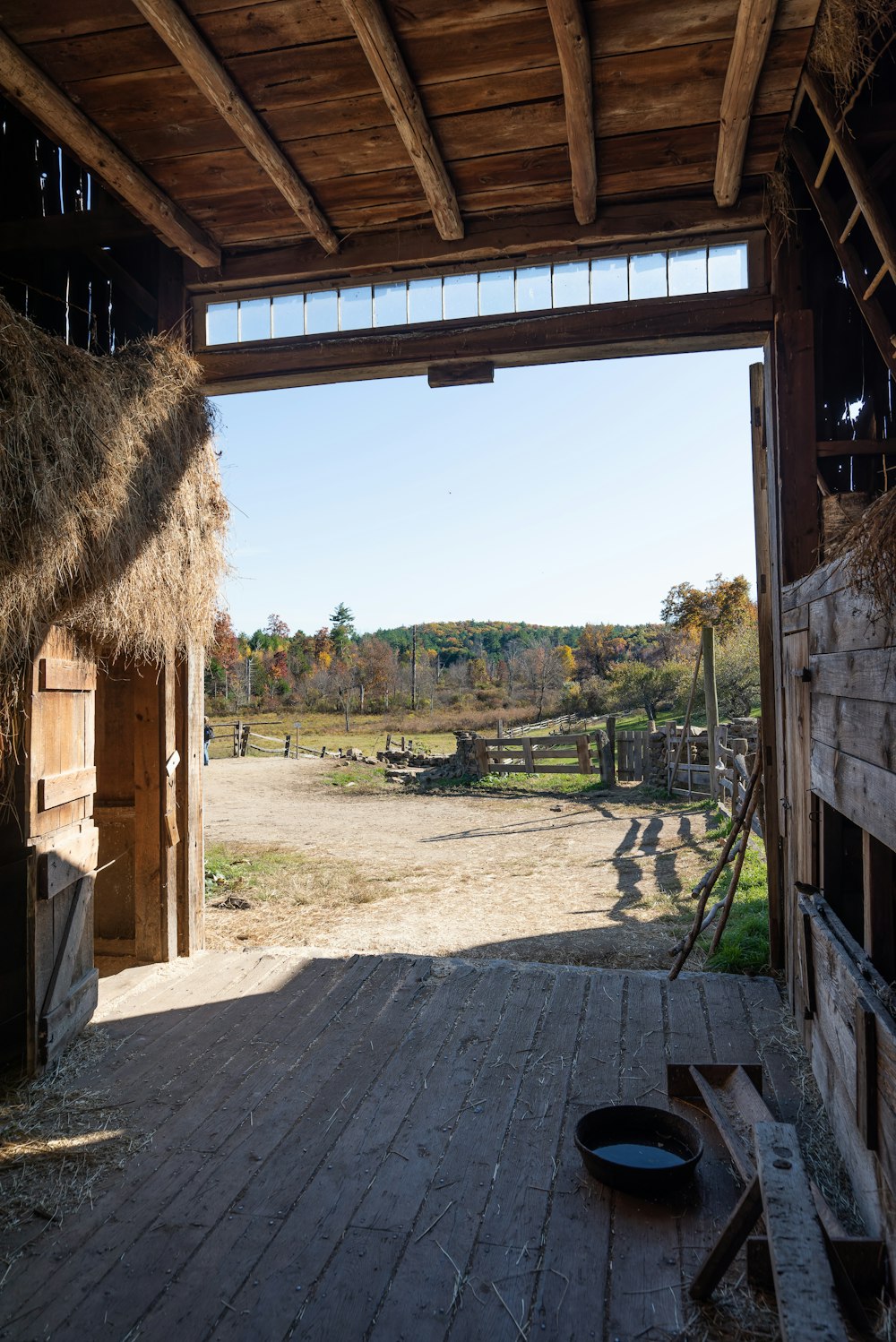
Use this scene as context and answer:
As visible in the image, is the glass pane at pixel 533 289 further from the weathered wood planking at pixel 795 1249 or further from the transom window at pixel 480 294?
the weathered wood planking at pixel 795 1249

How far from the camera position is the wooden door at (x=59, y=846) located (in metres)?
3.57

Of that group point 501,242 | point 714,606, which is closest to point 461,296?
point 501,242

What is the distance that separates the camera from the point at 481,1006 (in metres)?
4.25

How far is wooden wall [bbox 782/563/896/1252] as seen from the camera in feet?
7.06

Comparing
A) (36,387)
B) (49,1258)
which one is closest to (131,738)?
(36,387)

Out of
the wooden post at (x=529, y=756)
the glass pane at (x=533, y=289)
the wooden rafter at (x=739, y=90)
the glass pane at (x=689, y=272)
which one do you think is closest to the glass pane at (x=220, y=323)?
the glass pane at (x=533, y=289)

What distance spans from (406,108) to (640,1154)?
422 cm

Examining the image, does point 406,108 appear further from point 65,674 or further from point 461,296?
point 65,674

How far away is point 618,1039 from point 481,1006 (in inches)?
29.2

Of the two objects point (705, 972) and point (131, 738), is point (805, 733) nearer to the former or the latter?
point (705, 972)

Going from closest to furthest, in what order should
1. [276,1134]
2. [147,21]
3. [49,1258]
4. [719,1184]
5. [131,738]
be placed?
[49,1258] < [719,1184] < [276,1134] < [147,21] < [131,738]

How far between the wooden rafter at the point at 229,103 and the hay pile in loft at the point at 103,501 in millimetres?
1038

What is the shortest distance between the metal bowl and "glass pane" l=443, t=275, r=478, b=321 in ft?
13.4

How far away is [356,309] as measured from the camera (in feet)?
16.5
